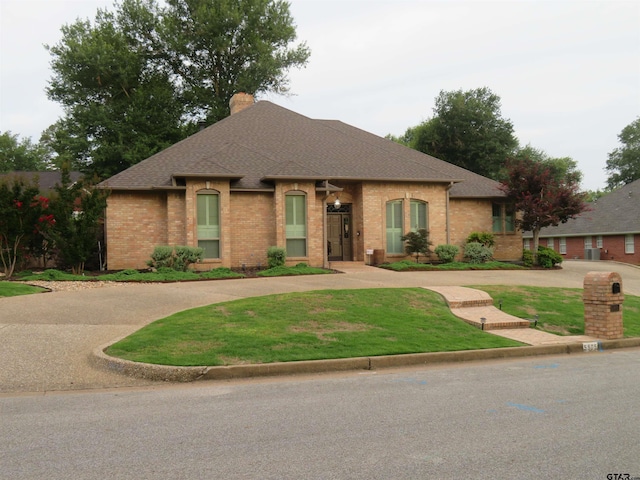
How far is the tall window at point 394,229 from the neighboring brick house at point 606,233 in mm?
17096

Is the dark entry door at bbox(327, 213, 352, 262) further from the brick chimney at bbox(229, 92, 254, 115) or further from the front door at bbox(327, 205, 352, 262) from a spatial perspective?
the brick chimney at bbox(229, 92, 254, 115)

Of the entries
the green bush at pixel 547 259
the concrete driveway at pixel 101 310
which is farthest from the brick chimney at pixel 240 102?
the green bush at pixel 547 259

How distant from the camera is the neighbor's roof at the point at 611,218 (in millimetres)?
34031

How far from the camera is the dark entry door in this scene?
23.1 m

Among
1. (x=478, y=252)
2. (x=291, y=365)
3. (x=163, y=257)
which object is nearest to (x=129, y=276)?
(x=163, y=257)

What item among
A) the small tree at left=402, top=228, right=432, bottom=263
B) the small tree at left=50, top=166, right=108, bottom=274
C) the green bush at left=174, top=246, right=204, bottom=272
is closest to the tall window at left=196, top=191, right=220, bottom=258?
the green bush at left=174, top=246, right=204, bottom=272

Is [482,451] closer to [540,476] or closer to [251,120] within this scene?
[540,476]

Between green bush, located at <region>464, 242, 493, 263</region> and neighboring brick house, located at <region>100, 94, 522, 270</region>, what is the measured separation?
112 centimetres

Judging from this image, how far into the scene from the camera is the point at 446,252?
72.6ft

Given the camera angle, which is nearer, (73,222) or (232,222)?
(73,222)

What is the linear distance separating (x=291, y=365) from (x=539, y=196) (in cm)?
1881

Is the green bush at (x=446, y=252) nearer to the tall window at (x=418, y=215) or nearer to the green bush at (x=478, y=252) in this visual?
the green bush at (x=478, y=252)

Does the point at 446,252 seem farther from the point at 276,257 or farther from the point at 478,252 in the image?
the point at 276,257

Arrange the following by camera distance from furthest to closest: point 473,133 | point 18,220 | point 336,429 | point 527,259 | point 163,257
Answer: point 473,133 → point 527,259 → point 163,257 → point 18,220 → point 336,429
